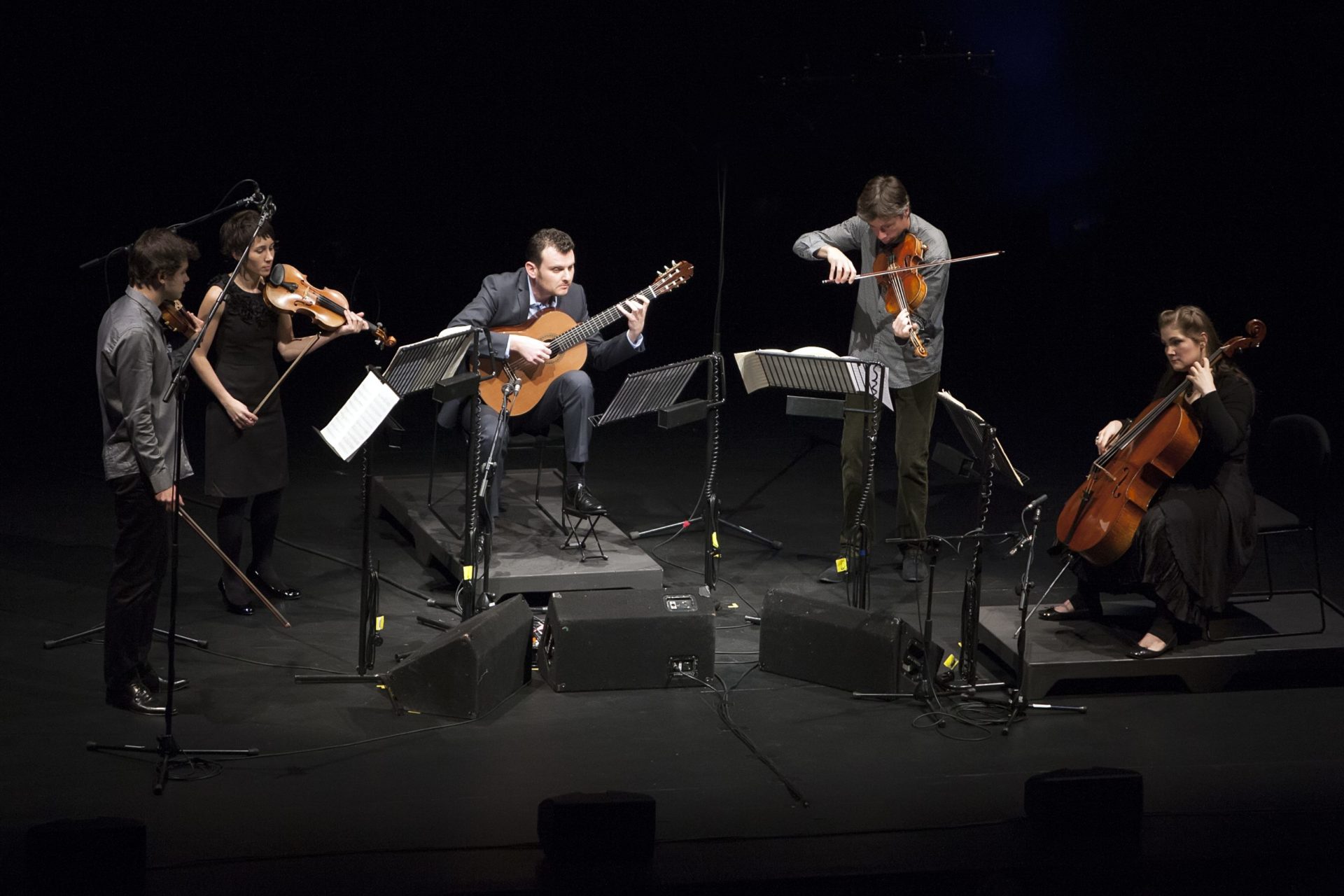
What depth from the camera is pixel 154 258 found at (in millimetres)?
4219

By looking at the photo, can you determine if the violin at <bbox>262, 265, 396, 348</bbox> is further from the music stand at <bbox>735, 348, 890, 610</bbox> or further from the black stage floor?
the music stand at <bbox>735, 348, 890, 610</bbox>

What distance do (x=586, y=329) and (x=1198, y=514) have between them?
2506mm

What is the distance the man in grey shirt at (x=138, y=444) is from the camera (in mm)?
4172

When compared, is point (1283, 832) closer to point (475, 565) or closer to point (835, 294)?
point (475, 565)

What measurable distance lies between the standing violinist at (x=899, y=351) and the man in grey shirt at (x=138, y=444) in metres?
2.55

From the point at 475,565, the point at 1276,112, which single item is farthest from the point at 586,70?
the point at 475,565

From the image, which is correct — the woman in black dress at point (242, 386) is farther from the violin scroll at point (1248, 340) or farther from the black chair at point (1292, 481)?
the black chair at point (1292, 481)

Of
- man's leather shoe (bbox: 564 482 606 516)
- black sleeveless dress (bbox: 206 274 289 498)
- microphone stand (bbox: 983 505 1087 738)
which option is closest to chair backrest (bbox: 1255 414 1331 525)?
microphone stand (bbox: 983 505 1087 738)

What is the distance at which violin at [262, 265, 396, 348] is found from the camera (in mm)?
5094

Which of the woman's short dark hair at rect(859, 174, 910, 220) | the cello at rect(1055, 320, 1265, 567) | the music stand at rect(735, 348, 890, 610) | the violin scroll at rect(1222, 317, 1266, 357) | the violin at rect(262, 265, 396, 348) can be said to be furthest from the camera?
the woman's short dark hair at rect(859, 174, 910, 220)

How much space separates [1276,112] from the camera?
361 inches

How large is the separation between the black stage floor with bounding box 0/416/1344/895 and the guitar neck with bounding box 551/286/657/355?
1.03 meters

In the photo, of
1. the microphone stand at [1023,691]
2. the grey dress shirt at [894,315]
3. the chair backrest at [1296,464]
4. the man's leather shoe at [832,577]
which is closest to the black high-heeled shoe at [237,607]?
the man's leather shoe at [832,577]

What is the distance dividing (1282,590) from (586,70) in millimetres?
5644
